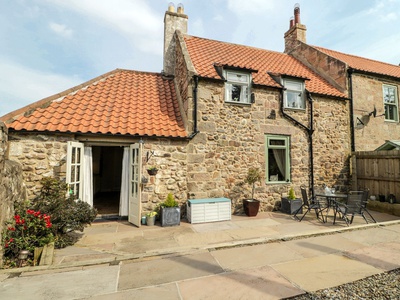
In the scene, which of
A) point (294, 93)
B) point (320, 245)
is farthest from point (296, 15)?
point (320, 245)

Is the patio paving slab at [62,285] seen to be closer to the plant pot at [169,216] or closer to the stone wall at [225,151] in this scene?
the plant pot at [169,216]

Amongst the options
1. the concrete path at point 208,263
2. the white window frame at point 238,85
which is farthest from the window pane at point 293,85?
the concrete path at point 208,263

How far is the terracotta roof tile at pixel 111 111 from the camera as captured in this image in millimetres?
6152

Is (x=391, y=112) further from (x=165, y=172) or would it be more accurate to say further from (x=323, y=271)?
(x=165, y=172)

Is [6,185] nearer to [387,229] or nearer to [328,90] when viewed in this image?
[387,229]

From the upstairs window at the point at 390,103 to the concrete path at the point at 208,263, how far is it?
7408 mm

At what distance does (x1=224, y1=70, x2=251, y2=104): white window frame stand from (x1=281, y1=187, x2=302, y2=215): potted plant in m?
3.99

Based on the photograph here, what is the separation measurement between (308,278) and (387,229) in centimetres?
431

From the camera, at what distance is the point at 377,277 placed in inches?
135

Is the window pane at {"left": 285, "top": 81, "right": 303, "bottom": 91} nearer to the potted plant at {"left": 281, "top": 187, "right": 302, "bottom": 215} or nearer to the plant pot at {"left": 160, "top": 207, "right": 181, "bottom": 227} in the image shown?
the potted plant at {"left": 281, "top": 187, "right": 302, "bottom": 215}

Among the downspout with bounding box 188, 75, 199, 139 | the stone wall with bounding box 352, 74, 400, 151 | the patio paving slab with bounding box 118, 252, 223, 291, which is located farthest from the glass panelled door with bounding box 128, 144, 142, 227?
the stone wall with bounding box 352, 74, 400, 151

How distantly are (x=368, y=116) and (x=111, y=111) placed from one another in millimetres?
11599

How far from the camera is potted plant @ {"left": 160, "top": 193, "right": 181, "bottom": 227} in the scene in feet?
Answer: 20.6

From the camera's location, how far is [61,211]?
4863 millimetres
